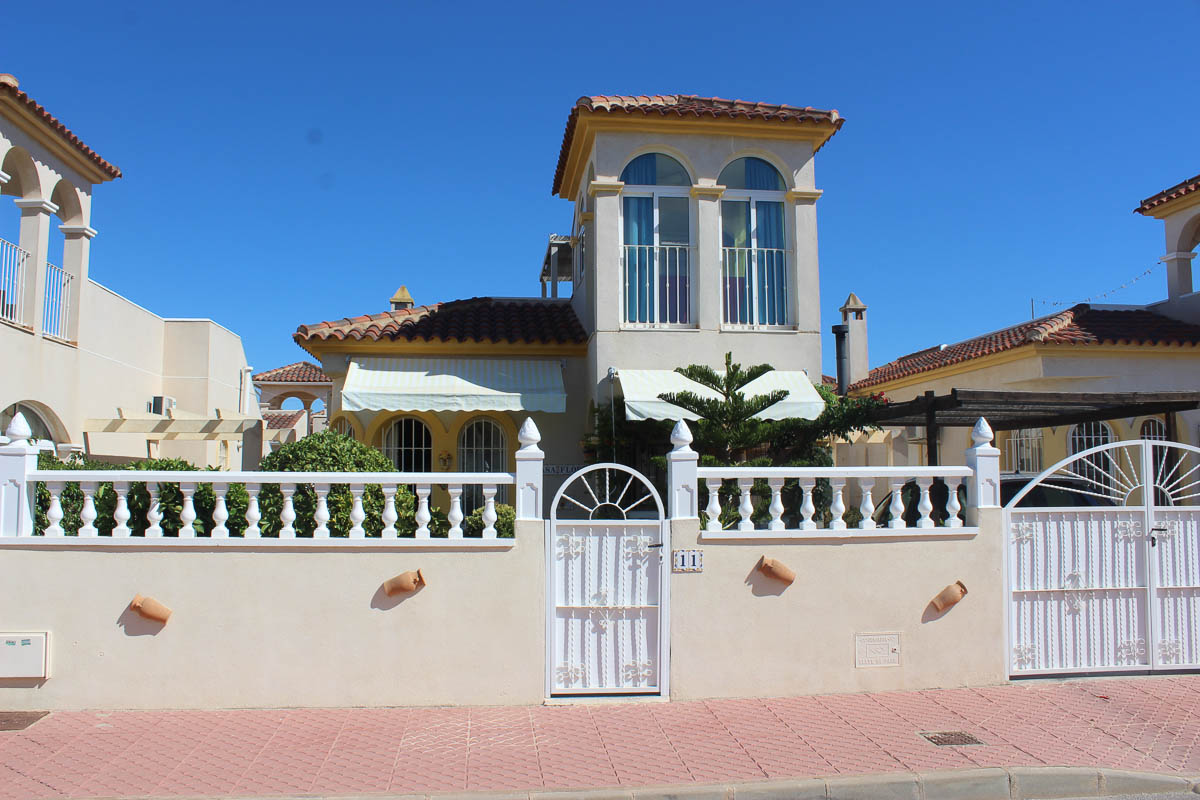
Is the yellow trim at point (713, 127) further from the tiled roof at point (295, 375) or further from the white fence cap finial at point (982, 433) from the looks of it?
the tiled roof at point (295, 375)

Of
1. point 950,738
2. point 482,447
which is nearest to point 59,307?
point 482,447

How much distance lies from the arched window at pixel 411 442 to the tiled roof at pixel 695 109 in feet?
21.0

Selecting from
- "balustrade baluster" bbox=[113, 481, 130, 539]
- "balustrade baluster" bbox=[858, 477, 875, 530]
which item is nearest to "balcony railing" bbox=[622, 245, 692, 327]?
"balustrade baluster" bbox=[858, 477, 875, 530]

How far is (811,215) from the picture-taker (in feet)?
50.7

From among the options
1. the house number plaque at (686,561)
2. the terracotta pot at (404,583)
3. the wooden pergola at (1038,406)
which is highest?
the wooden pergola at (1038,406)

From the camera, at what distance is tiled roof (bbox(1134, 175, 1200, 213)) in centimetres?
2022

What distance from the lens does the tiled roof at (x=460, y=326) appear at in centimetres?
1617

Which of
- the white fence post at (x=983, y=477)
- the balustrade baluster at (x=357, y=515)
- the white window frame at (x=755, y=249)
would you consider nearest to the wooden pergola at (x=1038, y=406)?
the white fence post at (x=983, y=477)

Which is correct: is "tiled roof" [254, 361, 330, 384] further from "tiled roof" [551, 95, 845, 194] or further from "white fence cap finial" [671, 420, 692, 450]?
"white fence cap finial" [671, 420, 692, 450]

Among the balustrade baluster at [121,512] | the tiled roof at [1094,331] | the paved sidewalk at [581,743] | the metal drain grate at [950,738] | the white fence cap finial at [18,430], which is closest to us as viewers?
the paved sidewalk at [581,743]

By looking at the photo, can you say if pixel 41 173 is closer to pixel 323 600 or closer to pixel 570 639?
pixel 323 600

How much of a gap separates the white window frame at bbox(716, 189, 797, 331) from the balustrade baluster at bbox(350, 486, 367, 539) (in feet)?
28.5

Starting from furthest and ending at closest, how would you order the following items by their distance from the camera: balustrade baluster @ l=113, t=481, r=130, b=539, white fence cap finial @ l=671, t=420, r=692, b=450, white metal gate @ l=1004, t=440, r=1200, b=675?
white metal gate @ l=1004, t=440, r=1200, b=675
white fence cap finial @ l=671, t=420, r=692, b=450
balustrade baluster @ l=113, t=481, r=130, b=539

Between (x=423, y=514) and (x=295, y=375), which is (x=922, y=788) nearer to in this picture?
(x=423, y=514)
